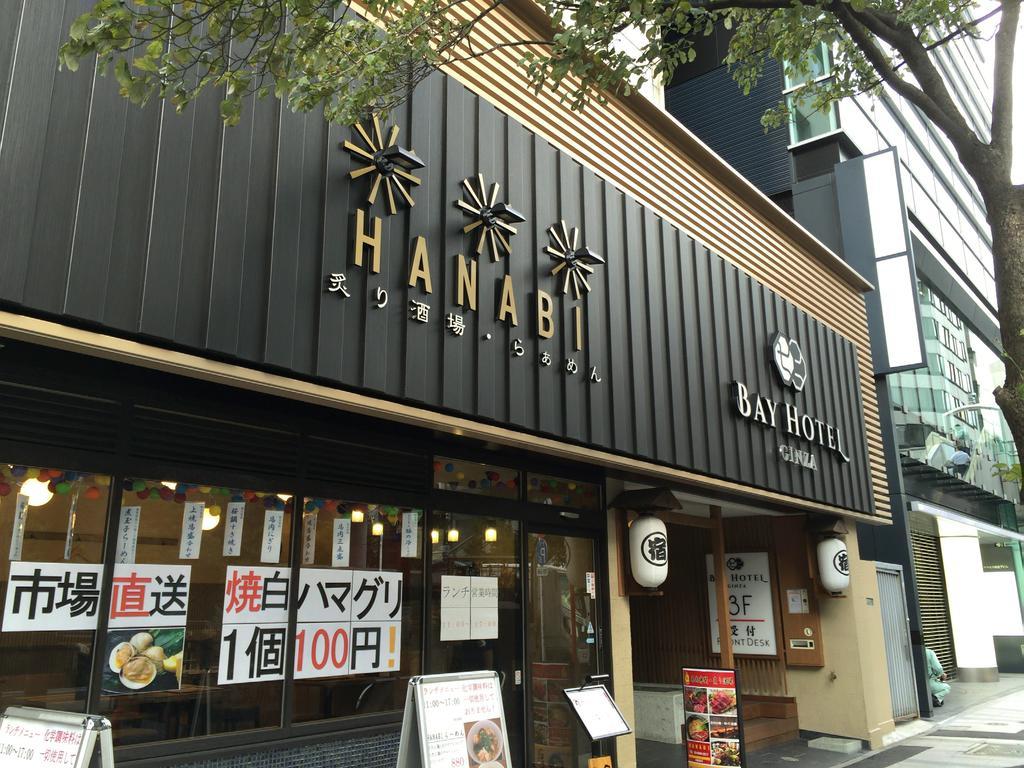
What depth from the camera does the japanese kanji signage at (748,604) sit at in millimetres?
12898

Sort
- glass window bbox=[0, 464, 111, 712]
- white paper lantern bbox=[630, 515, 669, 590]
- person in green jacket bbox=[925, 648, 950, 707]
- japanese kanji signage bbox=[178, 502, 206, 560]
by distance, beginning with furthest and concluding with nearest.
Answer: person in green jacket bbox=[925, 648, 950, 707]
white paper lantern bbox=[630, 515, 669, 590]
japanese kanji signage bbox=[178, 502, 206, 560]
glass window bbox=[0, 464, 111, 712]

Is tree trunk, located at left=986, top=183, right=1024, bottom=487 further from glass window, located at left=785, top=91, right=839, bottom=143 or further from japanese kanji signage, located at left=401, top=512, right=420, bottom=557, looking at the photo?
glass window, located at left=785, top=91, right=839, bottom=143

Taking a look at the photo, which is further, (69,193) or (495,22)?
(495,22)

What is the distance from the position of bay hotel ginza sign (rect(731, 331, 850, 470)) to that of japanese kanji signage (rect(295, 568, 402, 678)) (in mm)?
5276

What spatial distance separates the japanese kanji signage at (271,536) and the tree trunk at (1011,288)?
217 inches

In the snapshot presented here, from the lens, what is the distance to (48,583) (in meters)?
4.61

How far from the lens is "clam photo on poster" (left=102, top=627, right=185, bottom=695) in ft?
15.8

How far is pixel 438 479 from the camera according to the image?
703cm

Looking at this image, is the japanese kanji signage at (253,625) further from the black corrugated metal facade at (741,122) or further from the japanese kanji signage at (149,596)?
the black corrugated metal facade at (741,122)

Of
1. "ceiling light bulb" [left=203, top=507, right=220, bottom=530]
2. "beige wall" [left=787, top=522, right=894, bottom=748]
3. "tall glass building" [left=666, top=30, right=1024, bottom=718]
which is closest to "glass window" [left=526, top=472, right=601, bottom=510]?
"ceiling light bulb" [left=203, top=507, right=220, bottom=530]

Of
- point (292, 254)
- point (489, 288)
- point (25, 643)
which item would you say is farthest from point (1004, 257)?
point (25, 643)

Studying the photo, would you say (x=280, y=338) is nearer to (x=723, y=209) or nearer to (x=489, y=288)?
(x=489, y=288)

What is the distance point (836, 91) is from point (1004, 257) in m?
3.07

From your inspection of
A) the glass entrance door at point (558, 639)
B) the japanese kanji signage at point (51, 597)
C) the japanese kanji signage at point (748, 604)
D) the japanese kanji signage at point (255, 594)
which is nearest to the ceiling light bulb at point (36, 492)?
the japanese kanji signage at point (51, 597)
